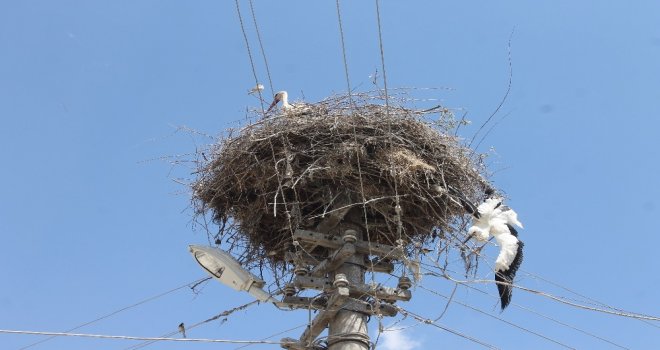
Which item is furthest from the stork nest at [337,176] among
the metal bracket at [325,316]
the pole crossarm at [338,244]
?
the metal bracket at [325,316]

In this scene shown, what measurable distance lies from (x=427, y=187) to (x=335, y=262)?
2.84 ft

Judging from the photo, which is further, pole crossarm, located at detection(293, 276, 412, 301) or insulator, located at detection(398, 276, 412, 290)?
insulator, located at detection(398, 276, 412, 290)

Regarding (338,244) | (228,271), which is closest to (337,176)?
(338,244)

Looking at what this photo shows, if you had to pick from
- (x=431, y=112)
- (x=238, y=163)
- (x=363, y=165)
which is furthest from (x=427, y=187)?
(x=238, y=163)

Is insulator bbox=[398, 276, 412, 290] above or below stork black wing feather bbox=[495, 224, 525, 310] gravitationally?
below

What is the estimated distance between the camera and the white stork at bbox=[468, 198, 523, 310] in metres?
5.12

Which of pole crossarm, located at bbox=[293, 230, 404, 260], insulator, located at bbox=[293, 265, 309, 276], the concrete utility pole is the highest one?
pole crossarm, located at bbox=[293, 230, 404, 260]

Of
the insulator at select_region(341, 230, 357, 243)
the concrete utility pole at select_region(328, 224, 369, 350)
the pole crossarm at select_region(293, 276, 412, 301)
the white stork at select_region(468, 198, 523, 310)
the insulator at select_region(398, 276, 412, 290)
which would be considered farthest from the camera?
the white stork at select_region(468, 198, 523, 310)

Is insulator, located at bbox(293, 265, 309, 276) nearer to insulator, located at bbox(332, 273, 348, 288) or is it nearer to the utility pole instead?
the utility pole

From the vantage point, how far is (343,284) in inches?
182

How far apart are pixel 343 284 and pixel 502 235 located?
135cm

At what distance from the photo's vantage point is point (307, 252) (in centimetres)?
518

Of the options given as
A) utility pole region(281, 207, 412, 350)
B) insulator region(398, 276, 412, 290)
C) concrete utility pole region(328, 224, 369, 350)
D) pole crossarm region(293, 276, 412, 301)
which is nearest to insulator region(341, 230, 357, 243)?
utility pole region(281, 207, 412, 350)

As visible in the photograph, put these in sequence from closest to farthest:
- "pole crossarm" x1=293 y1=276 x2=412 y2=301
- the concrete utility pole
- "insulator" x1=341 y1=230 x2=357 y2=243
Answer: the concrete utility pole, "pole crossarm" x1=293 y1=276 x2=412 y2=301, "insulator" x1=341 y1=230 x2=357 y2=243
